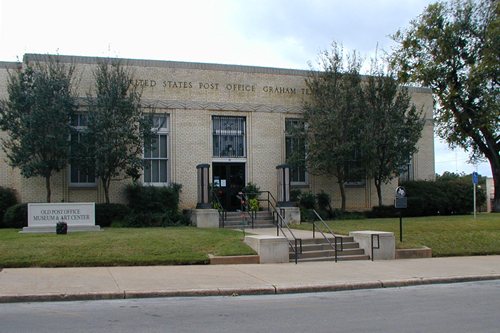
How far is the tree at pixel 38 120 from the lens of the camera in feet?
74.4

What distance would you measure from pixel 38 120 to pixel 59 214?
4.43 m

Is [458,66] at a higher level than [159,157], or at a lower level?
higher

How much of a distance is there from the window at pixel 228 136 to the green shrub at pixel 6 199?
9131 mm

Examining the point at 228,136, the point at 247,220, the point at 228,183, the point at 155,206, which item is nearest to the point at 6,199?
the point at 155,206

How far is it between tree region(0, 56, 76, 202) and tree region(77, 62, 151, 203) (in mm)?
967

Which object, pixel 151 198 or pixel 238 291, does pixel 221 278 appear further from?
pixel 151 198

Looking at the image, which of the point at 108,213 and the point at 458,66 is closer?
the point at 108,213

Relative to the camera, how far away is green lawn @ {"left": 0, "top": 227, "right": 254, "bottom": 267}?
562 inches

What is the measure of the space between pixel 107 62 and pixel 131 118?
3043 millimetres

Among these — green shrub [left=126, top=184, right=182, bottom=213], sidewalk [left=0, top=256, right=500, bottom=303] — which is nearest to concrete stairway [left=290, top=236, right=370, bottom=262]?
sidewalk [left=0, top=256, right=500, bottom=303]

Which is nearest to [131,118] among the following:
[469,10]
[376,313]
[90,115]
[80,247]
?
[90,115]

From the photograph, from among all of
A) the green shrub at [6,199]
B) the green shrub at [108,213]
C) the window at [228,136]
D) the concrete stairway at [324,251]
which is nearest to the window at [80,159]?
the green shrub at [108,213]

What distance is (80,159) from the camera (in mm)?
23797

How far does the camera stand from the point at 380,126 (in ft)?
90.9
